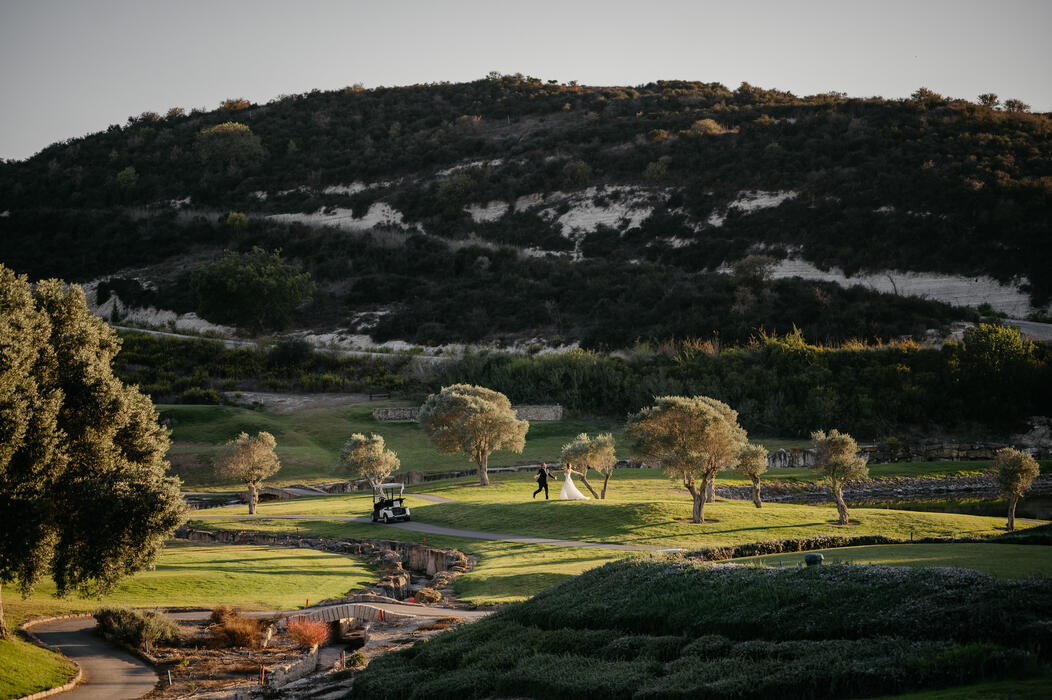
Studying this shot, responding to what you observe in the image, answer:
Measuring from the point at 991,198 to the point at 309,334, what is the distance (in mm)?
67234

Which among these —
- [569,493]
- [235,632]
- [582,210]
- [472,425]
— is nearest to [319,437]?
[472,425]

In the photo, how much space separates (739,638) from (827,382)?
46579 mm

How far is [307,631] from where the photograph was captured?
1892 centimetres

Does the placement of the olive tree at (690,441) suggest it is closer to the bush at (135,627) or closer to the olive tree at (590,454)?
the olive tree at (590,454)

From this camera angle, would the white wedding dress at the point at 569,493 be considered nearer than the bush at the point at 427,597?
No

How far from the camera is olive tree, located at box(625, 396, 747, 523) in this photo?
30.8 meters

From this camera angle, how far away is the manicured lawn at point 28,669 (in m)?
14.3

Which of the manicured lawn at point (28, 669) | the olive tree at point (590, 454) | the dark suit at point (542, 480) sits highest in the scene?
the olive tree at point (590, 454)

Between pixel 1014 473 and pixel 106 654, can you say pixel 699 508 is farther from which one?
pixel 106 654

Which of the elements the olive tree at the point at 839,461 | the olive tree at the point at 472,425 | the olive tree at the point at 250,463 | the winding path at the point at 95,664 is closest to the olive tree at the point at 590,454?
the olive tree at the point at 472,425

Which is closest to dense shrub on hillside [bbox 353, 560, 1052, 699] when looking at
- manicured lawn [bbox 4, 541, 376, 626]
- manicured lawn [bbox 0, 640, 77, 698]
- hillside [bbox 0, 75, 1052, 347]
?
manicured lawn [bbox 0, 640, 77, 698]

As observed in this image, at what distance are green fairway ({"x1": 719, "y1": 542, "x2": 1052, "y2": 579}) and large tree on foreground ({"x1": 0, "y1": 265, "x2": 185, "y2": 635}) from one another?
507 inches

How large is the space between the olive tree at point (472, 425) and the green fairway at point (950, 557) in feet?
72.1

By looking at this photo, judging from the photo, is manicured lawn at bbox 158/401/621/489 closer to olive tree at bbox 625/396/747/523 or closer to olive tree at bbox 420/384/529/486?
olive tree at bbox 420/384/529/486
